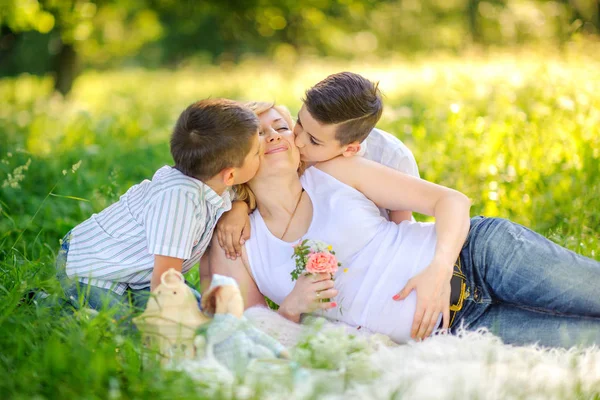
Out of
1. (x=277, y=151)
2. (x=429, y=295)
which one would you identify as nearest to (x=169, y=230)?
(x=277, y=151)

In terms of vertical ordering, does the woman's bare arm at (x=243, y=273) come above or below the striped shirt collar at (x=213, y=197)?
below

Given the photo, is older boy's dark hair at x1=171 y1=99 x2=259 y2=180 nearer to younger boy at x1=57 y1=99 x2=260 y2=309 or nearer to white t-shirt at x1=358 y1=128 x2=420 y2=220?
younger boy at x1=57 y1=99 x2=260 y2=309

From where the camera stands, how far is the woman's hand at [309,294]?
2852mm

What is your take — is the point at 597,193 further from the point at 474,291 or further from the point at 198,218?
the point at 198,218

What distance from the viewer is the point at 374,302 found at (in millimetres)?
2986

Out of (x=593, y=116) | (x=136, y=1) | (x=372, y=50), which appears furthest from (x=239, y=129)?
(x=372, y=50)

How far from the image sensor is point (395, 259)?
9.96ft

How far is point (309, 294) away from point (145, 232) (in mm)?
810

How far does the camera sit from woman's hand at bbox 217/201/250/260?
3.24 m

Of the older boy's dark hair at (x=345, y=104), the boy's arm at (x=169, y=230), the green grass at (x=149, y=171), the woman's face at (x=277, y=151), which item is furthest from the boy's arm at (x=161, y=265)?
the older boy's dark hair at (x=345, y=104)

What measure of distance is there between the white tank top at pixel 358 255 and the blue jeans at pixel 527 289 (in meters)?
0.25

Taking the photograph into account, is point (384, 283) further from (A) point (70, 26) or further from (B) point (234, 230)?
(A) point (70, 26)

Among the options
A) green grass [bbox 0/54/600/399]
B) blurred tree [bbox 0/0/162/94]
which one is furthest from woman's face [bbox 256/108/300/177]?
blurred tree [bbox 0/0/162/94]

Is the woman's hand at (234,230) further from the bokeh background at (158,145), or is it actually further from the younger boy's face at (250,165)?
the bokeh background at (158,145)
